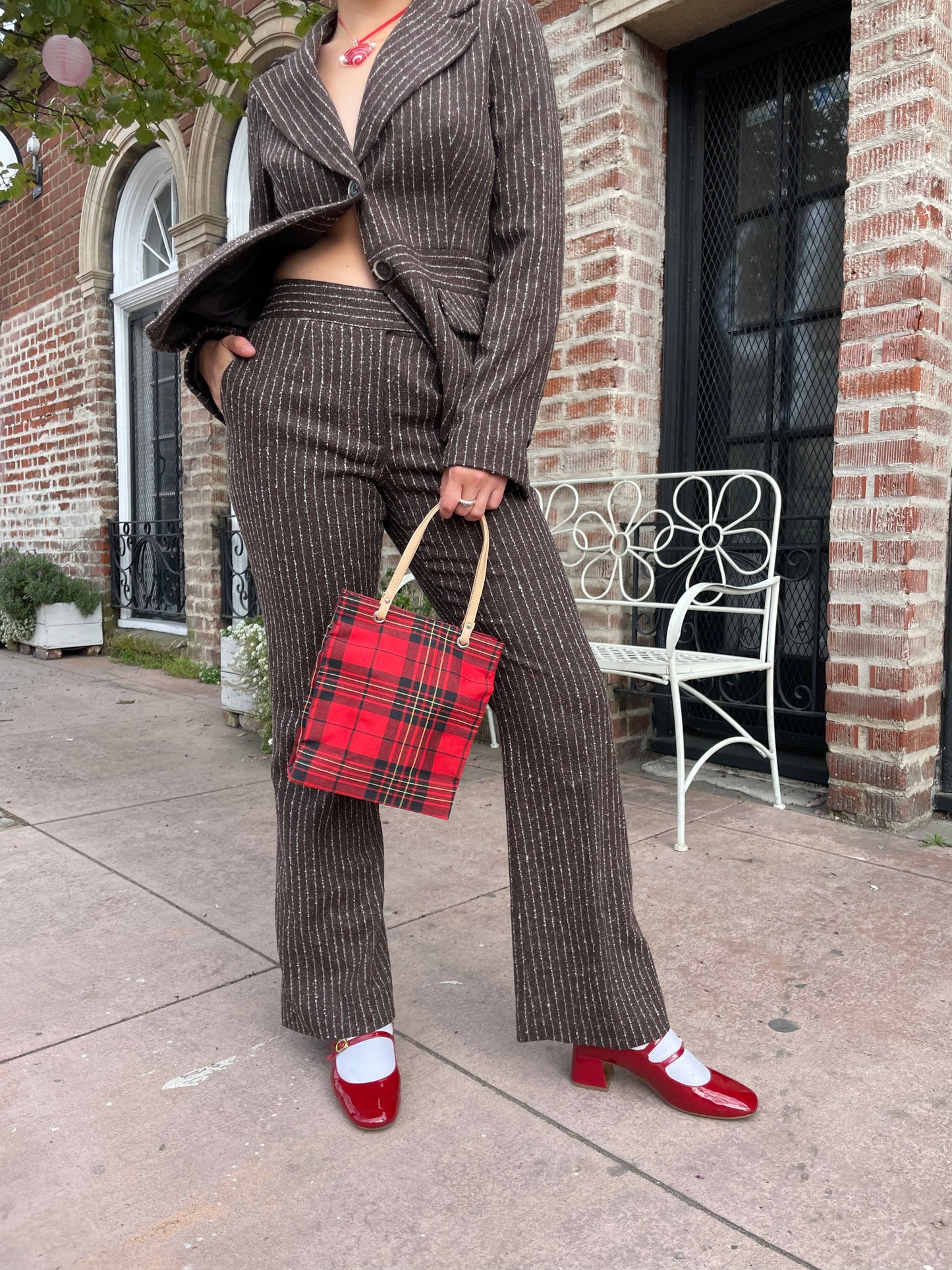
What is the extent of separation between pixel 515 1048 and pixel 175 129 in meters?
6.30

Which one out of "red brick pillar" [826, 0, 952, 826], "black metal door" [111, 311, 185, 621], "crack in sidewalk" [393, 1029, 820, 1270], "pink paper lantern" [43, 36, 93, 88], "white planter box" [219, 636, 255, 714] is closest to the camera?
"crack in sidewalk" [393, 1029, 820, 1270]

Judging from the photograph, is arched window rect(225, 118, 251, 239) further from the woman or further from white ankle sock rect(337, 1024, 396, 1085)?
white ankle sock rect(337, 1024, 396, 1085)

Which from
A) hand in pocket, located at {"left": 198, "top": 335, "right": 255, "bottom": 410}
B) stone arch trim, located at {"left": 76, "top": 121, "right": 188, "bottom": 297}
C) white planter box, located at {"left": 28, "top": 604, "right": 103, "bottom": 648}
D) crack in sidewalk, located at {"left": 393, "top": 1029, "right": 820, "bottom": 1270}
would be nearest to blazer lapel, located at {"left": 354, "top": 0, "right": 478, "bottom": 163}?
hand in pocket, located at {"left": 198, "top": 335, "right": 255, "bottom": 410}

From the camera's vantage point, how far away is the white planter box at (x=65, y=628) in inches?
290

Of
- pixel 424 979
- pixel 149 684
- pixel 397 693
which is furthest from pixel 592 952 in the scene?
pixel 149 684

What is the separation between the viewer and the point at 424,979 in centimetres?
214

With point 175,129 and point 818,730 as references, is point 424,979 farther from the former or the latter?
point 175,129

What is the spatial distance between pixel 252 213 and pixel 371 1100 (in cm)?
150

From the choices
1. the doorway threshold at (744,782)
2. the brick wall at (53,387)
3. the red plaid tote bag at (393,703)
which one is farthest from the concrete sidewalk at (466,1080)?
the brick wall at (53,387)

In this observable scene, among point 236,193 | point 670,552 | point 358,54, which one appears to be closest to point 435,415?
point 358,54

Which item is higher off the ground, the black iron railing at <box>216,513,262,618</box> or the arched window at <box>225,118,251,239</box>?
the arched window at <box>225,118,251,239</box>

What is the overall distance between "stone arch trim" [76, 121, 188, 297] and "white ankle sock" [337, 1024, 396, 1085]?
6.75 metres

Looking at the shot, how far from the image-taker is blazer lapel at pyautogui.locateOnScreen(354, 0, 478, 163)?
154 centimetres

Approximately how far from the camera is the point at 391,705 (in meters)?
1.48
